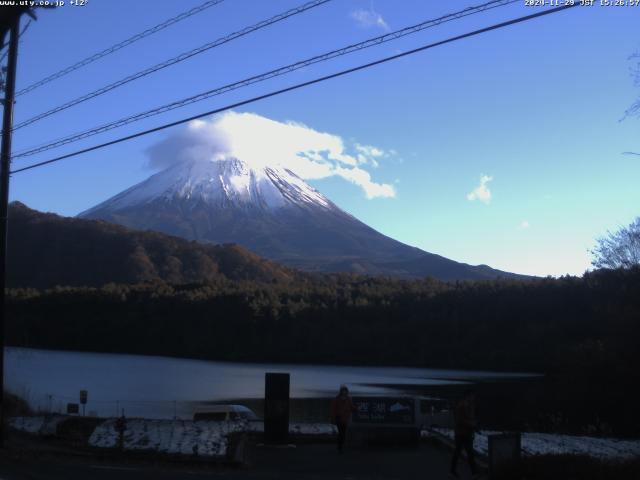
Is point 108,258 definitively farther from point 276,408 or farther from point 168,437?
point 276,408

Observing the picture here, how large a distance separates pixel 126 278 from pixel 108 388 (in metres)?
94.5

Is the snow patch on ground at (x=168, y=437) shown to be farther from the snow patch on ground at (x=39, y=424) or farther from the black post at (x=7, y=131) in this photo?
the black post at (x=7, y=131)

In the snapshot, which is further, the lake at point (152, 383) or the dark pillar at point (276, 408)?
the lake at point (152, 383)

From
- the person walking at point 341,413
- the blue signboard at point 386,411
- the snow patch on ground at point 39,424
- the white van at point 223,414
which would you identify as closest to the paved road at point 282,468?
the person walking at point 341,413

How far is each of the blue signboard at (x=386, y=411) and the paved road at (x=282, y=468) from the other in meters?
0.82

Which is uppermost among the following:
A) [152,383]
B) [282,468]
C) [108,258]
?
[108,258]

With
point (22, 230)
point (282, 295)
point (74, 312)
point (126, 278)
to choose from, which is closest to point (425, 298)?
point (282, 295)

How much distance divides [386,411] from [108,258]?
14112 centimetres

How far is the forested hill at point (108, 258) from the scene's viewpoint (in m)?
148

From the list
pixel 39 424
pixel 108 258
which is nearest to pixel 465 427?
pixel 39 424

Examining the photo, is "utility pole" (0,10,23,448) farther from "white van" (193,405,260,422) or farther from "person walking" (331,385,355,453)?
"white van" (193,405,260,422)

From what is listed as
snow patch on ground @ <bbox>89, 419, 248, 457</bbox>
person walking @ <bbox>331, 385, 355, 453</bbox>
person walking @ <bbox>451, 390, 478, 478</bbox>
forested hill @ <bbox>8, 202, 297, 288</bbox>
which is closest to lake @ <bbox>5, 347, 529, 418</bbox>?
snow patch on ground @ <bbox>89, 419, 248, 457</bbox>

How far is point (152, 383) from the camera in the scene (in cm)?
5878

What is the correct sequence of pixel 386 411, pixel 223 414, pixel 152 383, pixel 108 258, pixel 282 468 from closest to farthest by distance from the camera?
pixel 282 468, pixel 386 411, pixel 223 414, pixel 152 383, pixel 108 258
